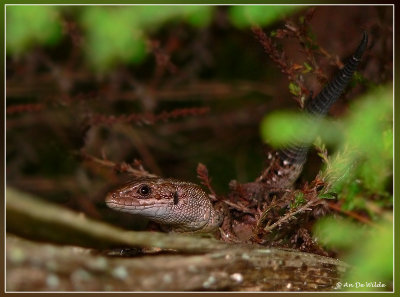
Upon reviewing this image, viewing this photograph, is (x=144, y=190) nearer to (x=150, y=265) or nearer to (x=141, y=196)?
(x=141, y=196)

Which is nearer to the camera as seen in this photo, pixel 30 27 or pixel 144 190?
pixel 144 190

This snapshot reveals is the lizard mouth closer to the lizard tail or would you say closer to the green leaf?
the lizard tail

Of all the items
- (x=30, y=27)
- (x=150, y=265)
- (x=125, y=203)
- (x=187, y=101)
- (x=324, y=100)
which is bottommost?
(x=150, y=265)

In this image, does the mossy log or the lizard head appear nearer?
the mossy log

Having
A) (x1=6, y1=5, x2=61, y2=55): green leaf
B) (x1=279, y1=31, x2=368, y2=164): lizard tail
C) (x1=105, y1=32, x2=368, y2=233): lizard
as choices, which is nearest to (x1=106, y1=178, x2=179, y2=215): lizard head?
(x1=105, y1=32, x2=368, y2=233): lizard

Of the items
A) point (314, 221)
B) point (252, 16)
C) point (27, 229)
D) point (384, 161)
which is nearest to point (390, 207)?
point (384, 161)

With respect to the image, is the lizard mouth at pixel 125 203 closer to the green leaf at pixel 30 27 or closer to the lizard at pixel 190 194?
the lizard at pixel 190 194

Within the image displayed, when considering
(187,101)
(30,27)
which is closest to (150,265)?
(30,27)
